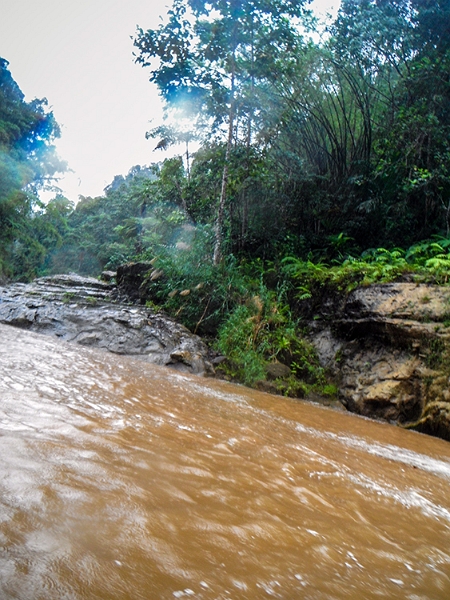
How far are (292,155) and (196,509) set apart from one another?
1039 centimetres

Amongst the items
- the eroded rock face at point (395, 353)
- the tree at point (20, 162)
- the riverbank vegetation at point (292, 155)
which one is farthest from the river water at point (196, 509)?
the tree at point (20, 162)

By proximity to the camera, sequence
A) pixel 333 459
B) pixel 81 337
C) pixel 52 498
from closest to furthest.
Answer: pixel 52 498 < pixel 333 459 < pixel 81 337

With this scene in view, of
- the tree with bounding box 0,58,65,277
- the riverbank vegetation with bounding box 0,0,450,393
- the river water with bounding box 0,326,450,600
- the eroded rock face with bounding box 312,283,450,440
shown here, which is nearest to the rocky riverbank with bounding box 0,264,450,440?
the eroded rock face with bounding box 312,283,450,440

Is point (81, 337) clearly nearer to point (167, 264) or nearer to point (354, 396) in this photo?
point (167, 264)

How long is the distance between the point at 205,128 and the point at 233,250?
164 inches

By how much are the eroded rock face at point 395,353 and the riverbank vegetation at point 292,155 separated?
3.60 feet

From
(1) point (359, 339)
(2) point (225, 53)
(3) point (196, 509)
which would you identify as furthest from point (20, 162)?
(3) point (196, 509)

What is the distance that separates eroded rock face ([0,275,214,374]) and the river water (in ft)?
13.0

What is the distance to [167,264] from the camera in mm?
9594

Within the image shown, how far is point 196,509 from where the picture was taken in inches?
56.6

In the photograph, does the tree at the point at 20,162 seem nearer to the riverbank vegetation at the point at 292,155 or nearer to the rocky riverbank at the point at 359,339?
the riverbank vegetation at the point at 292,155

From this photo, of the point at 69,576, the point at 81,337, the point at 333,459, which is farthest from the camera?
the point at 81,337

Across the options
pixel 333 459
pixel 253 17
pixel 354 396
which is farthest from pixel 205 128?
pixel 333 459

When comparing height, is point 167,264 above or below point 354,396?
above
